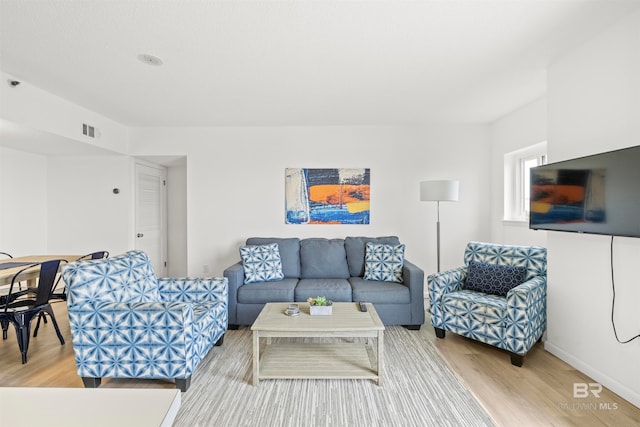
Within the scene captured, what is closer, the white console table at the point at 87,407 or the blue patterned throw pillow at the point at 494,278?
the white console table at the point at 87,407

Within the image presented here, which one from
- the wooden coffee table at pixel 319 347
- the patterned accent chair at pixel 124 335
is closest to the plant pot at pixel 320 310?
the wooden coffee table at pixel 319 347

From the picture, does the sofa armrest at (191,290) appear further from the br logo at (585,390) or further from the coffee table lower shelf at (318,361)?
the br logo at (585,390)

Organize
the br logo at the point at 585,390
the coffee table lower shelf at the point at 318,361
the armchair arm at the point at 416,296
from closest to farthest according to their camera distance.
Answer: the br logo at the point at 585,390
the coffee table lower shelf at the point at 318,361
the armchair arm at the point at 416,296

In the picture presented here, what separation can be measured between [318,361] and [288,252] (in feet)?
5.31

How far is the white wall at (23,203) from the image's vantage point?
3.90 metres

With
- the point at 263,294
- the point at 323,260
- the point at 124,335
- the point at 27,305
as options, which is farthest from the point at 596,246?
the point at 27,305

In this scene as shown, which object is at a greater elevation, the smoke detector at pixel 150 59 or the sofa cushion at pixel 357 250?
the smoke detector at pixel 150 59

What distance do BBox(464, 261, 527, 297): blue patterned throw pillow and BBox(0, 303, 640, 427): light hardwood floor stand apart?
51cm

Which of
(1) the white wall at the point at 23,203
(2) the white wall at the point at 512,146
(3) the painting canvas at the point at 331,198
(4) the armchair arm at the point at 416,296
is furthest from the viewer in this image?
(3) the painting canvas at the point at 331,198

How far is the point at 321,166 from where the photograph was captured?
4.33 metres

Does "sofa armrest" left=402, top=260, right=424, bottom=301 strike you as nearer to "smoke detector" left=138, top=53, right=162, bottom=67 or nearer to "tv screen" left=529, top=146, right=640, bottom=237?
"tv screen" left=529, top=146, right=640, bottom=237

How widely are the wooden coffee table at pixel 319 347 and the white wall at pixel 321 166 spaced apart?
6.29 feet

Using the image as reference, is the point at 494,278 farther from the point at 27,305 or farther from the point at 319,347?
the point at 27,305

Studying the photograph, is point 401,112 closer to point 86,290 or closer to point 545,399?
point 545,399
